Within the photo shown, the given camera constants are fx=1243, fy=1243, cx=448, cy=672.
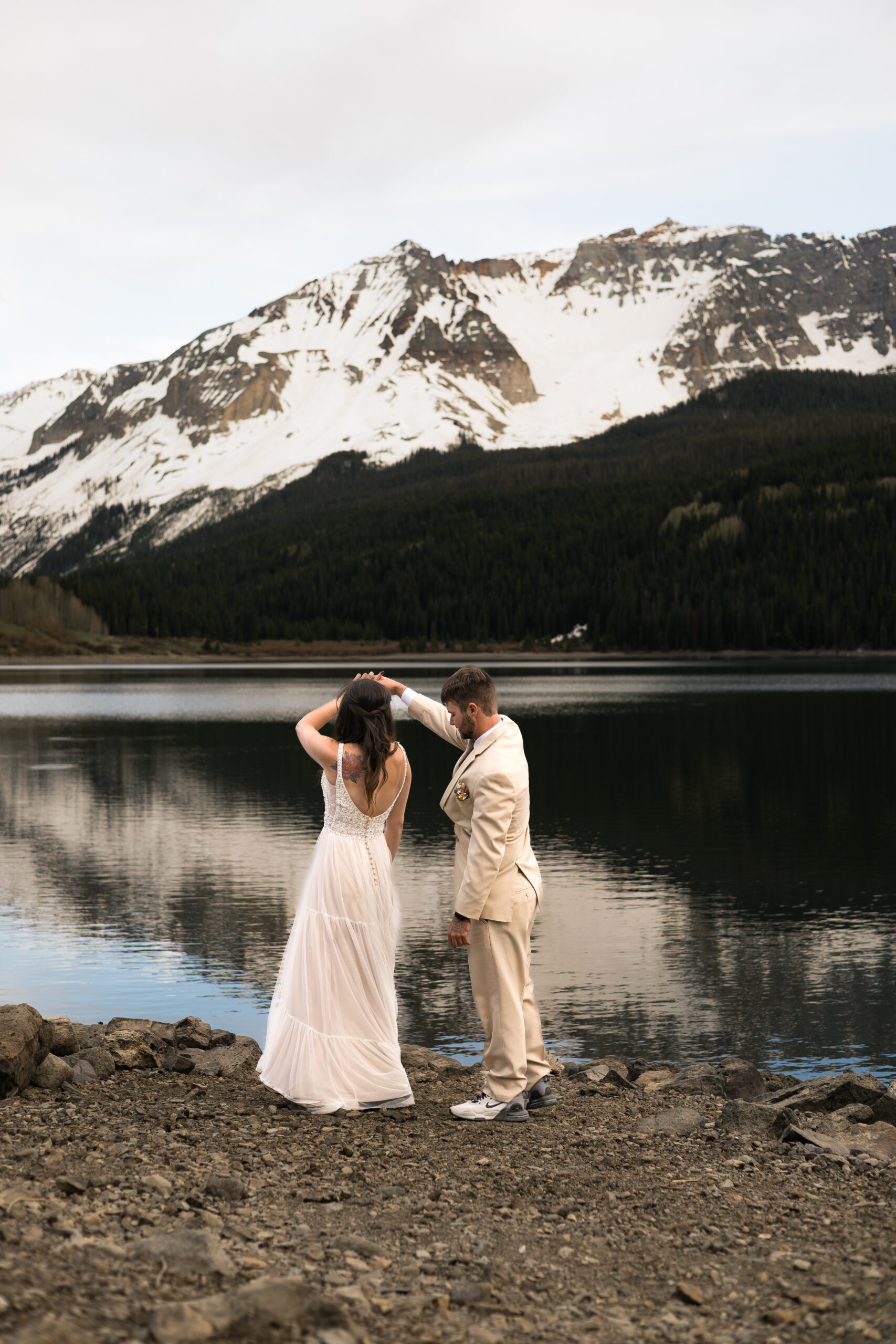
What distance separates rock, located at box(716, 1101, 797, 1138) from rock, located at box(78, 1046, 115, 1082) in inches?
204

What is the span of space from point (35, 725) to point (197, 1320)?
64.2m

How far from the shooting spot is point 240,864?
86.4ft

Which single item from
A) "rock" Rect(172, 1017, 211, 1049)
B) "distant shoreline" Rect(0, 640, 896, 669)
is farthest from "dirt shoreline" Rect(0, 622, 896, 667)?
"rock" Rect(172, 1017, 211, 1049)

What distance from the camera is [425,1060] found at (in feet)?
39.2

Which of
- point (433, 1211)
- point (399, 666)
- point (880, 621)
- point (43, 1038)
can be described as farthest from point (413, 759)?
point (880, 621)

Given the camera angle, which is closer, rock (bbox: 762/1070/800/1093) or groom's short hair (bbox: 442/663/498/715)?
groom's short hair (bbox: 442/663/498/715)

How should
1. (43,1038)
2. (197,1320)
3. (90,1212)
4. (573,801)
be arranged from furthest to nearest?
(573,801) < (43,1038) < (90,1212) < (197,1320)

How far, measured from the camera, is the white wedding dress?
9.43 metres

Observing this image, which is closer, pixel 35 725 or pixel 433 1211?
pixel 433 1211

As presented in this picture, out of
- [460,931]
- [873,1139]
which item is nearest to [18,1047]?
[460,931]

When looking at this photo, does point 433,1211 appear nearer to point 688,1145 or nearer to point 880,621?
point 688,1145

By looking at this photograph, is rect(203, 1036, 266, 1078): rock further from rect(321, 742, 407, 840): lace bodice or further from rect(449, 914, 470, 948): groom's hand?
rect(449, 914, 470, 948): groom's hand

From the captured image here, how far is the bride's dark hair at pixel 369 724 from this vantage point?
30.3ft

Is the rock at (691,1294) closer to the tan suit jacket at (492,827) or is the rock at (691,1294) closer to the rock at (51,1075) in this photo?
the tan suit jacket at (492,827)
